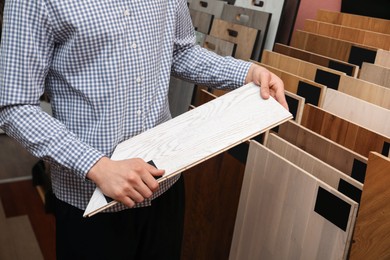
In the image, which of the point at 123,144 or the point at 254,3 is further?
the point at 254,3

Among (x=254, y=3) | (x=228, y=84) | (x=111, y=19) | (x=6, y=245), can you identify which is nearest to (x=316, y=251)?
(x=228, y=84)

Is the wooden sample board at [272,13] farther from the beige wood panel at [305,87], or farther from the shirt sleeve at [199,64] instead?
the shirt sleeve at [199,64]

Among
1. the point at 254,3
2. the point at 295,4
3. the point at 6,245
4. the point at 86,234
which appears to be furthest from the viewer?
the point at 6,245

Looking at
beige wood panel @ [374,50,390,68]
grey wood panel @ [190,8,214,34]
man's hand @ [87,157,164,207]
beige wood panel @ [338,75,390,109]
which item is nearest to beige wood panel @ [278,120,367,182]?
beige wood panel @ [338,75,390,109]

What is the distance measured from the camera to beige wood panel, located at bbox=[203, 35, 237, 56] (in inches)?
72.0

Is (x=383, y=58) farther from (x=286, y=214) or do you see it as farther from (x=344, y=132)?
(x=286, y=214)

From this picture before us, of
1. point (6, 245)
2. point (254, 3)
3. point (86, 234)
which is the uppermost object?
point (254, 3)

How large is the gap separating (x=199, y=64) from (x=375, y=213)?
49cm

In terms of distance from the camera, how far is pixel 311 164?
3.72 feet

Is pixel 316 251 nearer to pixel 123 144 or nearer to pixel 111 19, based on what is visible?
pixel 123 144

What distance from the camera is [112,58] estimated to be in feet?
3.00

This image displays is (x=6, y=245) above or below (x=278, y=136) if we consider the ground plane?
below

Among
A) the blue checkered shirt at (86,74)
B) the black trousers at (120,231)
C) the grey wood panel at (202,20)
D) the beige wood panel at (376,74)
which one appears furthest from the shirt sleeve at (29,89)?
the grey wood panel at (202,20)

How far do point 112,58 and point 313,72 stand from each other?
2.30 ft
